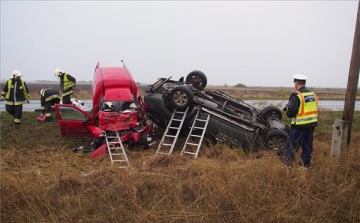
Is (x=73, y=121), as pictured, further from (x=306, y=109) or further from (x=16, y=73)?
(x=306, y=109)

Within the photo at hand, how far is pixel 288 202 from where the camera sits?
11.5 feet

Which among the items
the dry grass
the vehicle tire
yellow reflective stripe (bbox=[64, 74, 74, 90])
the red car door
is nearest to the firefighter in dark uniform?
the dry grass

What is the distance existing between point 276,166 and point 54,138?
586 centimetres

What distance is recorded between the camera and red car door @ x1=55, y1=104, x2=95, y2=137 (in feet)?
23.1

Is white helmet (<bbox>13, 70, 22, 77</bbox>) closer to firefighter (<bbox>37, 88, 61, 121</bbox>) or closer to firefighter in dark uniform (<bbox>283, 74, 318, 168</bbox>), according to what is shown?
firefighter (<bbox>37, 88, 61, 121</bbox>)

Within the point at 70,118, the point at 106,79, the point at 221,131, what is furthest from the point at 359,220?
the point at 106,79

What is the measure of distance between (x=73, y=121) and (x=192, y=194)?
14.3ft

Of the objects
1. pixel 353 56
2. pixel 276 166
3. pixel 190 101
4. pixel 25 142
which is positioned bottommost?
pixel 25 142

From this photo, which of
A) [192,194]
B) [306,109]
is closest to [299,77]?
[306,109]

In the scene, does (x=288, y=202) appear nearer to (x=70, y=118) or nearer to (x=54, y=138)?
(x=70, y=118)

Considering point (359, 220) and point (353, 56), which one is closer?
point (359, 220)

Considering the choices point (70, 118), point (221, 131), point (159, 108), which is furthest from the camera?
point (159, 108)

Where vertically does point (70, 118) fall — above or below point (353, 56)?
below

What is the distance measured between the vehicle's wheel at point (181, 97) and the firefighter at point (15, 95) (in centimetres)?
447
